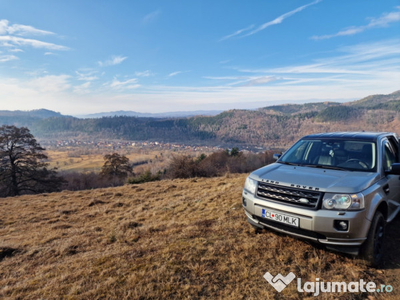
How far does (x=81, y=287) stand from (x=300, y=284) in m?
2.89

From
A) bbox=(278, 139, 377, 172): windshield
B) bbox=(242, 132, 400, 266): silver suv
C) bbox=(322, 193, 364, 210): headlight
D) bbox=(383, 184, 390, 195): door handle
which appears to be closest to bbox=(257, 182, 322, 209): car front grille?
bbox=(242, 132, 400, 266): silver suv

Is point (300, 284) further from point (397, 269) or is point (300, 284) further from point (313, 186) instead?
point (397, 269)

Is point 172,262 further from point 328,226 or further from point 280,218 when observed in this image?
point 328,226

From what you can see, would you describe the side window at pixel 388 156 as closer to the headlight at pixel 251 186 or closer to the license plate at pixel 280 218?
the license plate at pixel 280 218

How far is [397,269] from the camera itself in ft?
9.98

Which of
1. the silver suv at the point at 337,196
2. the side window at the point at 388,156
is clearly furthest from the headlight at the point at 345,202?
the side window at the point at 388,156

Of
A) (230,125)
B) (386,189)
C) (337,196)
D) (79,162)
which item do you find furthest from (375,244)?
(230,125)

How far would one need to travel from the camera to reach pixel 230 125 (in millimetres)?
132500

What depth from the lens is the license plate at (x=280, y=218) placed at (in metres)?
2.89

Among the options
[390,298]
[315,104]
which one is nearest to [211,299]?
[390,298]

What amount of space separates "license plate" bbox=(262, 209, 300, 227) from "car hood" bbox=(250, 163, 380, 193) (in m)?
0.45

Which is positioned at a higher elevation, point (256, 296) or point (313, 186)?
point (313, 186)

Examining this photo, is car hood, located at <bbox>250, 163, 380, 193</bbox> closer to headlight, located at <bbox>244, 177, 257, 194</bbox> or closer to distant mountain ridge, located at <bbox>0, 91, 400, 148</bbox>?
headlight, located at <bbox>244, 177, 257, 194</bbox>

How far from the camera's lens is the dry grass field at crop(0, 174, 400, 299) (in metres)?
2.62
